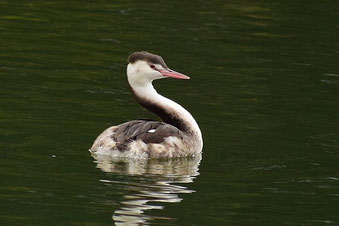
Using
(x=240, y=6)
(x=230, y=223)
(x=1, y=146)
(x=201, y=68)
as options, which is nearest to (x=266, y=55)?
(x=201, y=68)

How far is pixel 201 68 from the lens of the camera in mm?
18312

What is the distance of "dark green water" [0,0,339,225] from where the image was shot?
37.3ft

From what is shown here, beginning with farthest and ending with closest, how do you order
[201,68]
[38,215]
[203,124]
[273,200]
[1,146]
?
[201,68]
[203,124]
[1,146]
[273,200]
[38,215]

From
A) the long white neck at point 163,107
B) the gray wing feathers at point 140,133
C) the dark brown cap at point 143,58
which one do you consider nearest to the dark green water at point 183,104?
the gray wing feathers at point 140,133

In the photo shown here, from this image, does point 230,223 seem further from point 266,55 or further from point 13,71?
point 266,55

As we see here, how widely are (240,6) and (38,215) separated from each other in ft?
44.8

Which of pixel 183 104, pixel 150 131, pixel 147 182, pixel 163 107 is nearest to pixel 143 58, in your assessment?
pixel 163 107

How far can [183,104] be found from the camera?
16.1 m

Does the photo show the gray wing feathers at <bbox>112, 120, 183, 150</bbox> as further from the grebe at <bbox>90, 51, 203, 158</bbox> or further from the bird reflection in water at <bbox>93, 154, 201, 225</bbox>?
the bird reflection in water at <bbox>93, 154, 201, 225</bbox>

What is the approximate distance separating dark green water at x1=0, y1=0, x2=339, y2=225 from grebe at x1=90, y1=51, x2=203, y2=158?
182 mm

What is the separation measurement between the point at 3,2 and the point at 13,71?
6.10 metres

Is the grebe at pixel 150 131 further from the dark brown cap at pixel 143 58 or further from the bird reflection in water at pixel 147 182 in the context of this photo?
the bird reflection in water at pixel 147 182

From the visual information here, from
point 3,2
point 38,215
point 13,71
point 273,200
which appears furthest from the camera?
point 3,2

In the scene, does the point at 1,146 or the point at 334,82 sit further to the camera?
the point at 334,82
